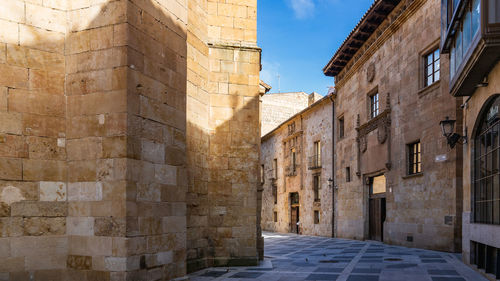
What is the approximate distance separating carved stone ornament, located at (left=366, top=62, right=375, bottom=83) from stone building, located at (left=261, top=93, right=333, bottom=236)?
486 centimetres

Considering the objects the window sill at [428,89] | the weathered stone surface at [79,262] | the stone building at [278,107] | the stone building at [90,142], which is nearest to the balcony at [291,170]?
the stone building at [278,107]

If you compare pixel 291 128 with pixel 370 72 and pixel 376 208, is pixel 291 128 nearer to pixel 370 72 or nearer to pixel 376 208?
pixel 370 72

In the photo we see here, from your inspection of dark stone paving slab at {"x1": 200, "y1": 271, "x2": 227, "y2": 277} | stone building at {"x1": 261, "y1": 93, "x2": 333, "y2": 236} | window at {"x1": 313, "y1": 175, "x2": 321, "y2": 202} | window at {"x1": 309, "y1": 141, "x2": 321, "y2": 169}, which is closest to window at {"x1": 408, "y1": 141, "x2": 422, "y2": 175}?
stone building at {"x1": 261, "y1": 93, "x2": 333, "y2": 236}

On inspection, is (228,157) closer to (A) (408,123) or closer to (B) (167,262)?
(B) (167,262)

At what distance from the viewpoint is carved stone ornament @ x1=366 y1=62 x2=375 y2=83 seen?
17469 mm

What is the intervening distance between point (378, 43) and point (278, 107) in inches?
813

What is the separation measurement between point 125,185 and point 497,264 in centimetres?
619

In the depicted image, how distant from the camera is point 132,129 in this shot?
580cm

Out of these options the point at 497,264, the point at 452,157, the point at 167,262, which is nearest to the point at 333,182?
the point at 452,157

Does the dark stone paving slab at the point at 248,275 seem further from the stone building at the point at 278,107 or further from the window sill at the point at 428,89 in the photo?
the stone building at the point at 278,107

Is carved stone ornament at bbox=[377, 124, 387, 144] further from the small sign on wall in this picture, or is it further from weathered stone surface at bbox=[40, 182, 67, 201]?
weathered stone surface at bbox=[40, 182, 67, 201]

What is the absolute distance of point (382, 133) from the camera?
16.0 metres

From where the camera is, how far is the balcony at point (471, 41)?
6.21m

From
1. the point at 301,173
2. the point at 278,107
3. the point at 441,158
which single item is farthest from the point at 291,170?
the point at 441,158
